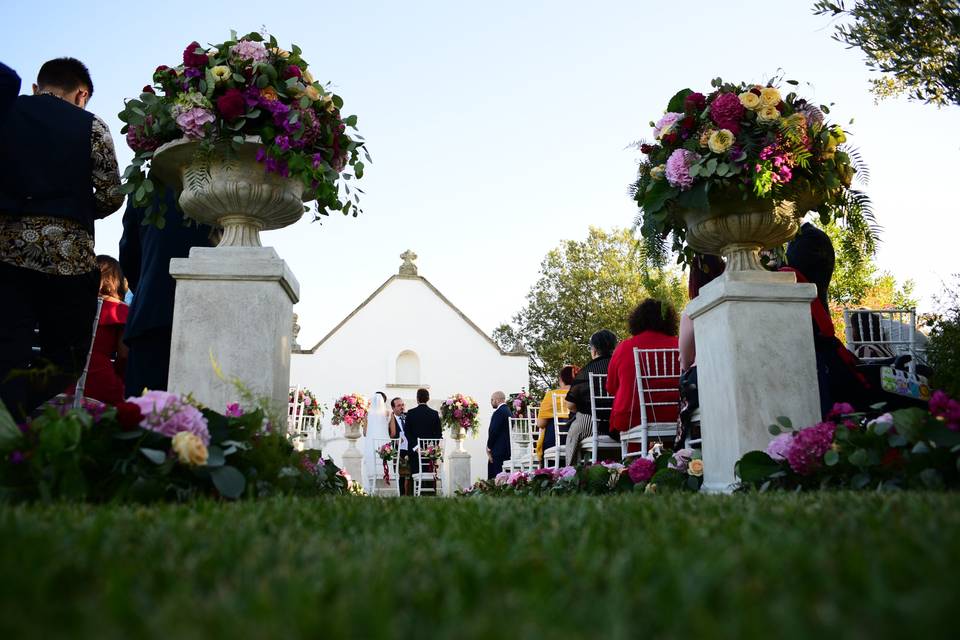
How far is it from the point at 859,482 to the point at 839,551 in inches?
87.5

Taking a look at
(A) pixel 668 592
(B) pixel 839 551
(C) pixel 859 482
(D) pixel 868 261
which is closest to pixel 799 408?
(C) pixel 859 482

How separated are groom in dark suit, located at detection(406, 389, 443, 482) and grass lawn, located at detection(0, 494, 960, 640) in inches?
511

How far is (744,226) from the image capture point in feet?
14.4

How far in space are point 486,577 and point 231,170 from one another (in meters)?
3.57

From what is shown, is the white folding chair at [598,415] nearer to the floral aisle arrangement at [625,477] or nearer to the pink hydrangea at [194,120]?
the floral aisle arrangement at [625,477]

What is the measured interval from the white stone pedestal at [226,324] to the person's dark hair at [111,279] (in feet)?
5.67

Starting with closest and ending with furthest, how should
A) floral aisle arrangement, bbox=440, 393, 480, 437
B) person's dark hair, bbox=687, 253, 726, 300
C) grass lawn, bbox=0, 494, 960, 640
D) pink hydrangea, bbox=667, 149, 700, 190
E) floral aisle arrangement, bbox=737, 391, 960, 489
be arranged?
grass lawn, bbox=0, 494, 960, 640 < floral aisle arrangement, bbox=737, 391, 960, 489 < pink hydrangea, bbox=667, 149, 700, 190 < person's dark hair, bbox=687, 253, 726, 300 < floral aisle arrangement, bbox=440, 393, 480, 437

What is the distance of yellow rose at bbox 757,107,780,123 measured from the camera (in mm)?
4223

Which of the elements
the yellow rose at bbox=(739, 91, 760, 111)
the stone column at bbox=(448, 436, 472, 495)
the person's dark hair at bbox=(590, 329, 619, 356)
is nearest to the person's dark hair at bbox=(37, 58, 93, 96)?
the yellow rose at bbox=(739, 91, 760, 111)

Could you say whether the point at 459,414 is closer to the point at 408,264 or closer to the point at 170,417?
the point at 170,417

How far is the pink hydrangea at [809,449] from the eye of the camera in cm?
347

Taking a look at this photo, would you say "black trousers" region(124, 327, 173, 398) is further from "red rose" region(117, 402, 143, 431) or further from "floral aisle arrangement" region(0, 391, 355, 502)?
"red rose" region(117, 402, 143, 431)

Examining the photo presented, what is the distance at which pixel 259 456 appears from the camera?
3.17 m

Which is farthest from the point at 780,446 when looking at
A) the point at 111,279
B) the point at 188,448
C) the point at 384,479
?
the point at 384,479
